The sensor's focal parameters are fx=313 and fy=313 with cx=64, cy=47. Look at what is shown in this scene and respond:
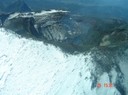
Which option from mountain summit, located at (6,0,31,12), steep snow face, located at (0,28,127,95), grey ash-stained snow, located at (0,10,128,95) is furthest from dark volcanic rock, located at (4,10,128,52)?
mountain summit, located at (6,0,31,12)

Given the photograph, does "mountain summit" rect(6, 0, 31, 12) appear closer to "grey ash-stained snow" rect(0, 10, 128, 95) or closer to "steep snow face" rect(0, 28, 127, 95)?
"grey ash-stained snow" rect(0, 10, 128, 95)

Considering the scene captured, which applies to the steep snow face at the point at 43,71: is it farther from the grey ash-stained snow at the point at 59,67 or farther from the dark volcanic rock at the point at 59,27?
the dark volcanic rock at the point at 59,27

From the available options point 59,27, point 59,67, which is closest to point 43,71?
point 59,67

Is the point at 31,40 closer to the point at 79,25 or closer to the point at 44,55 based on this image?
the point at 44,55

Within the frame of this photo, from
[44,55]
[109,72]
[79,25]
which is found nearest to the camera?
[109,72]

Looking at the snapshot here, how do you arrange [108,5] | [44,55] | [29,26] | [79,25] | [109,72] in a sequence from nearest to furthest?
[109,72] → [44,55] → [29,26] → [79,25] → [108,5]

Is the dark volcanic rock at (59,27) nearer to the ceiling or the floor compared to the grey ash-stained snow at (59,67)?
nearer to the floor

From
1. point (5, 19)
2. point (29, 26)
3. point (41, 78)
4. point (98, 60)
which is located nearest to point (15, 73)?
point (41, 78)

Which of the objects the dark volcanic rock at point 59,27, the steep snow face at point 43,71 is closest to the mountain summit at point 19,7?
the dark volcanic rock at point 59,27
